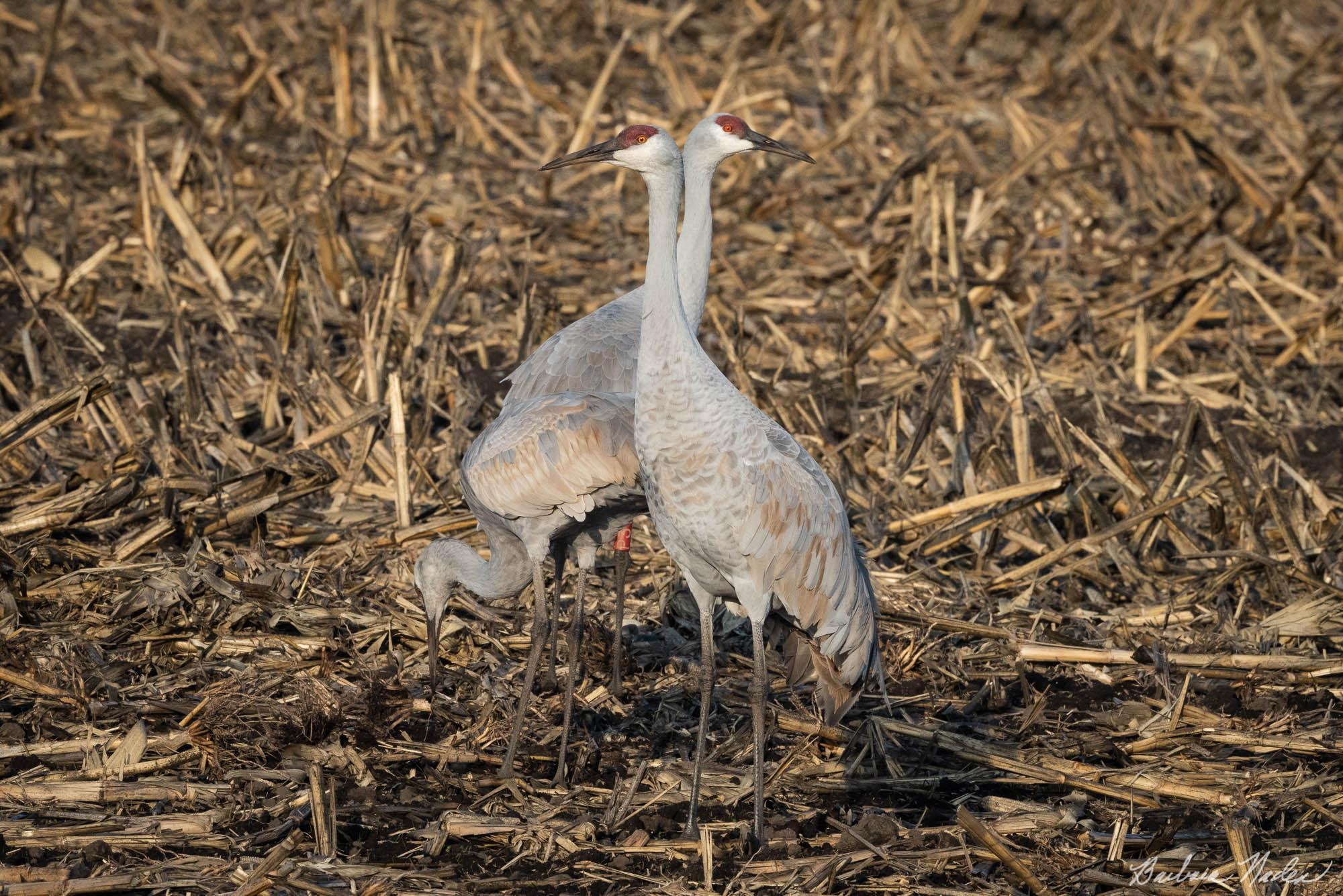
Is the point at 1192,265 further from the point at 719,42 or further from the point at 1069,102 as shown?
the point at 719,42

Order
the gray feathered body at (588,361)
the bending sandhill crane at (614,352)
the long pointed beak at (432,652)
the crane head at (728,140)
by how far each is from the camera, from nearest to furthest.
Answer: the crane head at (728,140)
the long pointed beak at (432,652)
the bending sandhill crane at (614,352)
the gray feathered body at (588,361)

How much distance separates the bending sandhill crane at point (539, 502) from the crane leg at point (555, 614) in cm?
3

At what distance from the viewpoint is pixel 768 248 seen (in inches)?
349

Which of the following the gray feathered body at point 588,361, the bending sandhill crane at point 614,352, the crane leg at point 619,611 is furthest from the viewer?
the gray feathered body at point 588,361

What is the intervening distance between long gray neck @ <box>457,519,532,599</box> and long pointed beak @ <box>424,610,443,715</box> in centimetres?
15

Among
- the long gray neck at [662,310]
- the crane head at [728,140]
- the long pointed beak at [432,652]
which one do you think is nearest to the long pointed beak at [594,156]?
the long gray neck at [662,310]

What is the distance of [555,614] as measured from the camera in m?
5.27

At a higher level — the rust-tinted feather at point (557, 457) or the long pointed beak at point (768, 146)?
the long pointed beak at point (768, 146)

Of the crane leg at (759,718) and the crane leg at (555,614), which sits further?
the crane leg at (555,614)

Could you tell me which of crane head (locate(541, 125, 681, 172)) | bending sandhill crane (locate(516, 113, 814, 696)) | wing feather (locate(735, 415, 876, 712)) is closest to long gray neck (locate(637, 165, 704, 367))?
crane head (locate(541, 125, 681, 172))

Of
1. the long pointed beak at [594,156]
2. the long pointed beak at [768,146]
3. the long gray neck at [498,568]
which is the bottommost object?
the long gray neck at [498,568]

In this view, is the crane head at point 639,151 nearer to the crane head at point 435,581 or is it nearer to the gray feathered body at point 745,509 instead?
the gray feathered body at point 745,509

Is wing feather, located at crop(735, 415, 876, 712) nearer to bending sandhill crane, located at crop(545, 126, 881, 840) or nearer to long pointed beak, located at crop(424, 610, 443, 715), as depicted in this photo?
bending sandhill crane, located at crop(545, 126, 881, 840)

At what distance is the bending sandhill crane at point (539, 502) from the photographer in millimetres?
4762
